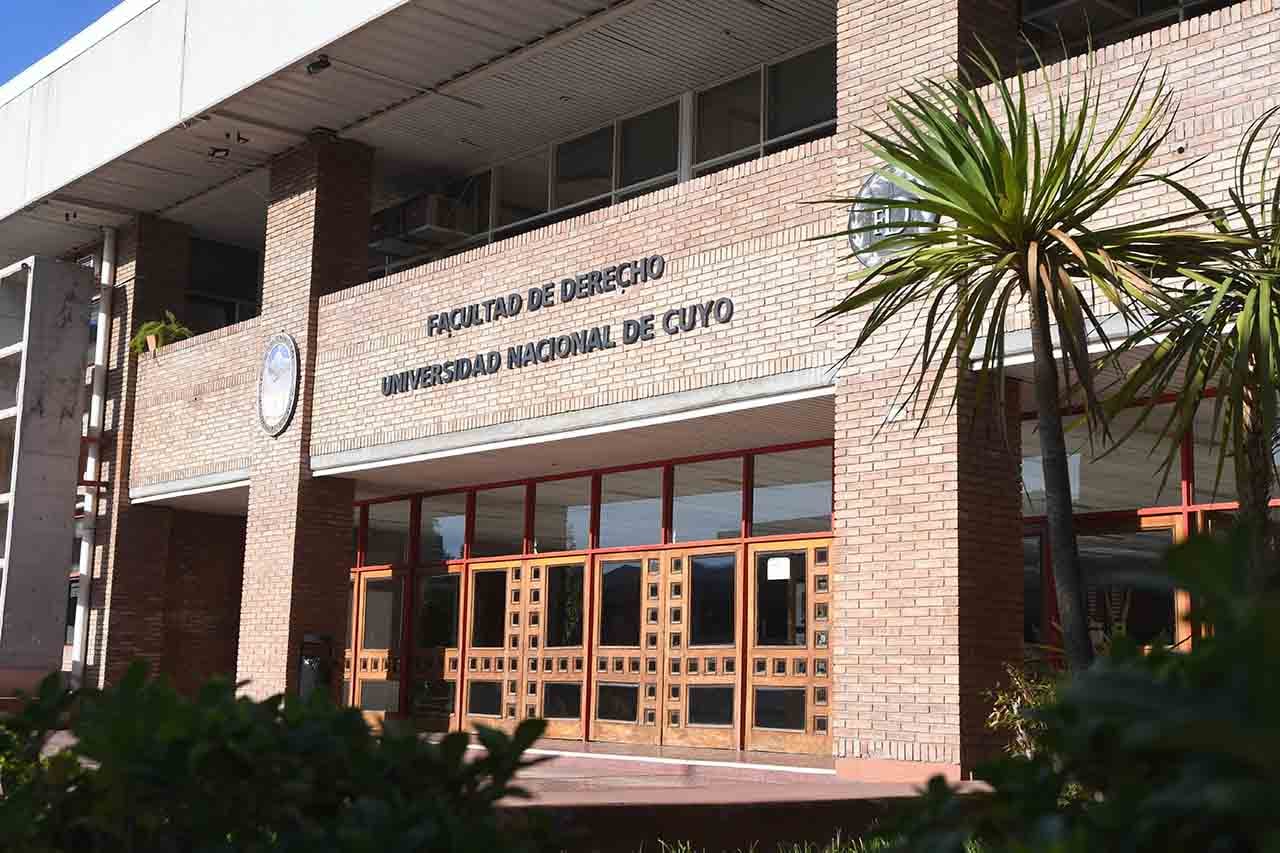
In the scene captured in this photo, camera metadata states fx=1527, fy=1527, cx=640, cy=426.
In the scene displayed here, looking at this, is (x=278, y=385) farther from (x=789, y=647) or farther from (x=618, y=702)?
(x=789, y=647)

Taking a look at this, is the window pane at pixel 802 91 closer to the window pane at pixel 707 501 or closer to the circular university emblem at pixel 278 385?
the window pane at pixel 707 501

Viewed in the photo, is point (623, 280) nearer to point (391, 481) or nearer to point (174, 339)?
point (391, 481)

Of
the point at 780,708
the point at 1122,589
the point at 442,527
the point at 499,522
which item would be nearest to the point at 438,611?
the point at 442,527

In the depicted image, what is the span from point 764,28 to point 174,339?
10.7 metres

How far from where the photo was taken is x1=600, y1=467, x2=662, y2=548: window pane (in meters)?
16.3

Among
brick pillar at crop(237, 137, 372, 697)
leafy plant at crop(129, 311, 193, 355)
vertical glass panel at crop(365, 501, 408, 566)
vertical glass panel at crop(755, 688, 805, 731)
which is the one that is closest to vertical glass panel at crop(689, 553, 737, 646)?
vertical glass panel at crop(755, 688, 805, 731)

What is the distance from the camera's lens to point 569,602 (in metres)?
17.1

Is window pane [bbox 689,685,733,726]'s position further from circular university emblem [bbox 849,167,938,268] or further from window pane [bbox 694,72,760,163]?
window pane [bbox 694,72,760,163]

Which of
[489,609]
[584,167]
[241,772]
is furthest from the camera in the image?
[489,609]

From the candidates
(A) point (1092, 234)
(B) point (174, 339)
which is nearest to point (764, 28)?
(A) point (1092, 234)

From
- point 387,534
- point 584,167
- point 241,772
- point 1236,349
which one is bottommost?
point 241,772

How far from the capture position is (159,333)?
21.7m

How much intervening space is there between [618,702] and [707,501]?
2399mm

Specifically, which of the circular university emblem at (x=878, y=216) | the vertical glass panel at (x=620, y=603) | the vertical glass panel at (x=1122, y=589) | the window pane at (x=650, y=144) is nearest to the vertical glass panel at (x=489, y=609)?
the vertical glass panel at (x=620, y=603)
